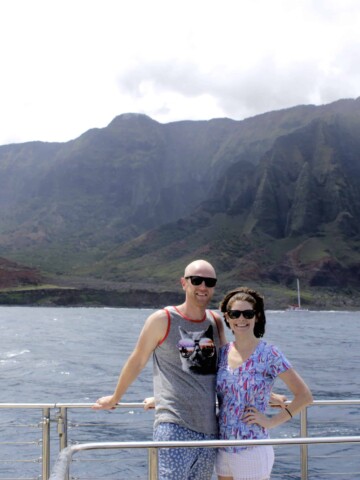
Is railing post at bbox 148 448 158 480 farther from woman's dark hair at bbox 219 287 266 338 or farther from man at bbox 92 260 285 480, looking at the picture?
woman's dark hair at bbox 219 287 266 338

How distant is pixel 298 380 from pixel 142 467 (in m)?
13.7

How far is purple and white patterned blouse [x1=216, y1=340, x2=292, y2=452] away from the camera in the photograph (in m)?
5.79

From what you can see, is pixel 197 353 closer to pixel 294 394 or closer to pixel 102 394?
pixel 294 394

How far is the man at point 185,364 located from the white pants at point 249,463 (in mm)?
158

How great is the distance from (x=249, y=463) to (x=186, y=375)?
88 cm

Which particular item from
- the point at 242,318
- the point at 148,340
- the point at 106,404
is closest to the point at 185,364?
the point at 148,340

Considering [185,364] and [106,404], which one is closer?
[185,364]

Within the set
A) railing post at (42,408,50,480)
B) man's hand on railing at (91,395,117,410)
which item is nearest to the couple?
man's hand on railing at (91,395,117,410)

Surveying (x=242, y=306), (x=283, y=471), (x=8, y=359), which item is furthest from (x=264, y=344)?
(x=8, y=359)

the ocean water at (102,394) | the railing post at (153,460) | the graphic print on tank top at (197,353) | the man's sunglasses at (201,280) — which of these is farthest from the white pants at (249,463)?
the man's sunglasses at (201,280)

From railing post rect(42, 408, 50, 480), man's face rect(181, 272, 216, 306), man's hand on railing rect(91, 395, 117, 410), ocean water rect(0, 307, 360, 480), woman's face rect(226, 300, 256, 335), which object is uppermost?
man's face rect(181, 272, 216, 306)

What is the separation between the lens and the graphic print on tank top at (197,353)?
598 cm

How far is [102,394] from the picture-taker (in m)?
35.9

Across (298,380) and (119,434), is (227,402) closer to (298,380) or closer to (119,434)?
(298,380)
